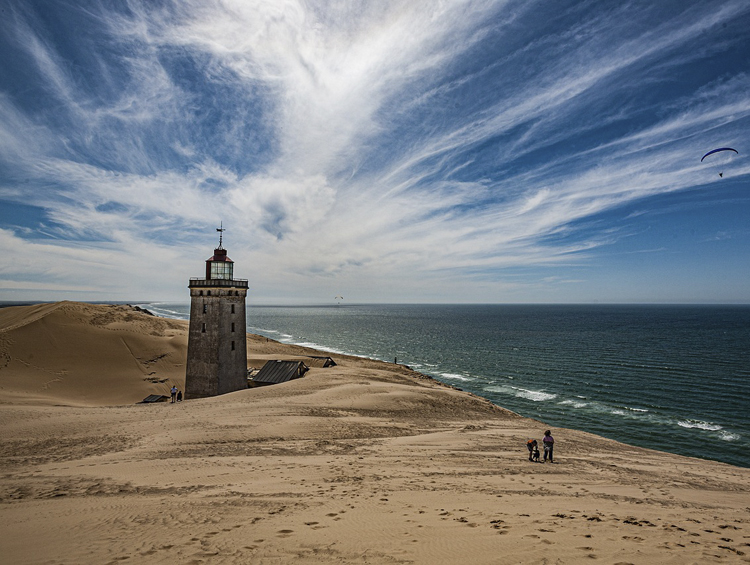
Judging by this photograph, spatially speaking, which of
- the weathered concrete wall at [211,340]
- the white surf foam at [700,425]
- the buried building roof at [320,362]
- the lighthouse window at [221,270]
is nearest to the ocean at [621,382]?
the white surf foam at [700,425]

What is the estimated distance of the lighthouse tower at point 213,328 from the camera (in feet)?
98.2

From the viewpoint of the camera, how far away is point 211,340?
30.0 meters

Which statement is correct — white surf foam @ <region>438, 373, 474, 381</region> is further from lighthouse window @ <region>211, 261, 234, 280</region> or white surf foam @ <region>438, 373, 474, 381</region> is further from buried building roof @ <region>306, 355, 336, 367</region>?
lighthouse window @ <region>211, 261, 234, 280</region>

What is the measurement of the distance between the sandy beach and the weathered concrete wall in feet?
10.2

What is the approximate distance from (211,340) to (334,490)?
2143cm

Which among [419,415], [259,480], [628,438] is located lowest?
[628,438]

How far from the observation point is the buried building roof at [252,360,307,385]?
34.5 meters

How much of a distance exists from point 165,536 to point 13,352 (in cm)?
3755

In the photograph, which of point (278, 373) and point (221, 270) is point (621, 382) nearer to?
point (278, 373)

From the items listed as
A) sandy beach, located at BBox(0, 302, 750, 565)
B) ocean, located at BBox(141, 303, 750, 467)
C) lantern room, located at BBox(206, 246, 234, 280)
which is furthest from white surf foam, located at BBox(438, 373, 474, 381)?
lantern room, located at BBox(206, 246, 234, 280)

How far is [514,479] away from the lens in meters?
14.0

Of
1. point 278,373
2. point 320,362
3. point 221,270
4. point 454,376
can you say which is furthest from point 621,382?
point 221,270

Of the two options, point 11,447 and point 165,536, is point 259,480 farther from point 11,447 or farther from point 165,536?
point 11,447

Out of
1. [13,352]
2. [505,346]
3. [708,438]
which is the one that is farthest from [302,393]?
Answer: [505,346]
